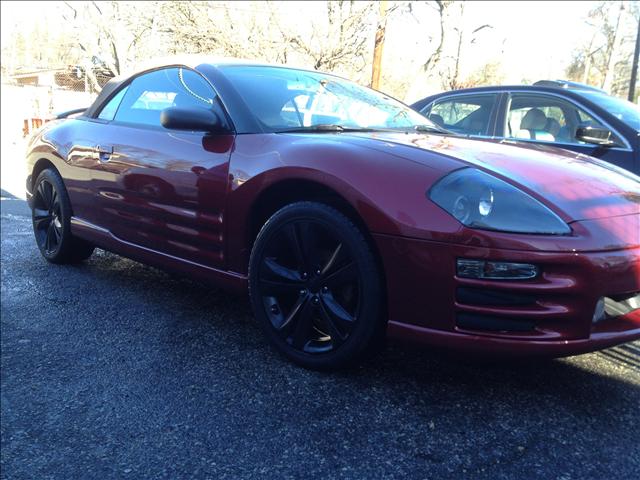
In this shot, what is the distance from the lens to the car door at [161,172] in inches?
118

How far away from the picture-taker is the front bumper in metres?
2.11

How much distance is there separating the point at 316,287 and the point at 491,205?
844mm

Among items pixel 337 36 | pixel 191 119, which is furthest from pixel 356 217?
pixel 337 36

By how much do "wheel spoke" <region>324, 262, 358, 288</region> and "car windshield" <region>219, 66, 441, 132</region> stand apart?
874mm

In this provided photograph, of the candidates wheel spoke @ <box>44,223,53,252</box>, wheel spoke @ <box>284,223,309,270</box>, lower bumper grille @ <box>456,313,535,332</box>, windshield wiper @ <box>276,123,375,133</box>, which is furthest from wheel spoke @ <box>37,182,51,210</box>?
lower bumper grille @ <box>456,313,535,332</box>

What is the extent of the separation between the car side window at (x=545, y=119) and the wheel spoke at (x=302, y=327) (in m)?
3.22

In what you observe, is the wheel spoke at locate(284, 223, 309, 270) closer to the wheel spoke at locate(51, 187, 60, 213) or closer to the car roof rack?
the wheel spoke at locate(51, 187, 60, 213)

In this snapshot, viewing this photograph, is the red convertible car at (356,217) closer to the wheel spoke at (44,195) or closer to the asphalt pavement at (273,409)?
the asphalt pavement at (273,409)

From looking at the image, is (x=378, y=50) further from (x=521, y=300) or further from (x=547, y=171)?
(x=521, y=300)

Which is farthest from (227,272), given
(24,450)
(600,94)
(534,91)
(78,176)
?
(600,94)

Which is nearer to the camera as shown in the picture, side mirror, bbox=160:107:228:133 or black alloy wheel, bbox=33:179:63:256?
side mirror, bbox=160:107:228:133

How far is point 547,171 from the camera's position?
2.51m

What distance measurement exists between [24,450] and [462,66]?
2485cm

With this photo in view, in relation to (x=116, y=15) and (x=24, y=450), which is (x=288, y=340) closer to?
(x=24, y=450)
